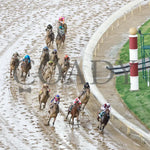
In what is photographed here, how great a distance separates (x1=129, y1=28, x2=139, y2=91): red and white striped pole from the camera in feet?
68.8

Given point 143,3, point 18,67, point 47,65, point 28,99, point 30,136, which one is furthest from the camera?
point 143,3

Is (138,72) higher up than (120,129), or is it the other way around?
(138,72)

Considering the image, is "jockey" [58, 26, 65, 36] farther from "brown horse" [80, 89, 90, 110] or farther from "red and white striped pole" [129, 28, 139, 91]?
"brown horse" [80, 89, 90, 110]

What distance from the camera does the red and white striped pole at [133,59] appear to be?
21.0 m

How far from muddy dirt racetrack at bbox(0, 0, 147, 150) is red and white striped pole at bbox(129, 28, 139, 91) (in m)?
1.55

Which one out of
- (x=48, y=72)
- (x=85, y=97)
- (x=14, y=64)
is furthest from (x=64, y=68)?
(x=85, y=97)

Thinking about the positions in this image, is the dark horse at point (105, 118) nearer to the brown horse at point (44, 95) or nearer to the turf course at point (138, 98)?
the turf course at point (138, 98)

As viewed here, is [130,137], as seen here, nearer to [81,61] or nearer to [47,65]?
[47,65]

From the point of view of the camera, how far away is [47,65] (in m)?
22.6

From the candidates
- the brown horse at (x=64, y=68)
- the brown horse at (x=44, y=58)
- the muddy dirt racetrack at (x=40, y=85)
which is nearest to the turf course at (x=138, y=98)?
the muddy dirt racetrack at (x=40, y=85)

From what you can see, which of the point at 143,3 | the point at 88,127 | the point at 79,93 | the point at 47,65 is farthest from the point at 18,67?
the point at 143,3

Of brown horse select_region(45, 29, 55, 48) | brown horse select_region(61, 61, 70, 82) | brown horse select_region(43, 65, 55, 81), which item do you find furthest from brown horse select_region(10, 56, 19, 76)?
brown horse select_region(45, 29, 55, 48)

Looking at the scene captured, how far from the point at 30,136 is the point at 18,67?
6.69m

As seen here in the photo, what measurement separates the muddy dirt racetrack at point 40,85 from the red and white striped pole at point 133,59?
1.55 m
